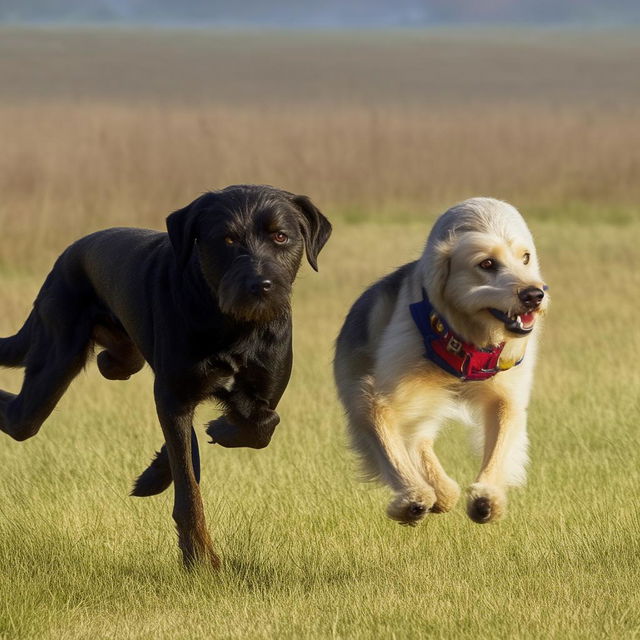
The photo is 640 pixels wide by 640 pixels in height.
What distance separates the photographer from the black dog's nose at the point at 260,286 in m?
5.25

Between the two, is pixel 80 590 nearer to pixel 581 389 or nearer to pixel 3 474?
pixel 3 474

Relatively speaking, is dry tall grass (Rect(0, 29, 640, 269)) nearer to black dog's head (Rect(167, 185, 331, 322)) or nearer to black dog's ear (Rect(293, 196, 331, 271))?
black dog's ear (Rect(293, 196, 331, 271))

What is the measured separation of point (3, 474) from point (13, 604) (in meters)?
2.52

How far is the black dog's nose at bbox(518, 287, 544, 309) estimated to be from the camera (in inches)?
204

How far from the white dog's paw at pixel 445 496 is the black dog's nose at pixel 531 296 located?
3.33ft

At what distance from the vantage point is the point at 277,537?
6371 millimetres

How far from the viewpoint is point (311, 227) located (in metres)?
5.80

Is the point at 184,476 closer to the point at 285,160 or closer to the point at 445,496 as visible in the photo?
the point at 445,496

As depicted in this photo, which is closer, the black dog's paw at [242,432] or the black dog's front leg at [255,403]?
the black dog's front leg at [255,403]

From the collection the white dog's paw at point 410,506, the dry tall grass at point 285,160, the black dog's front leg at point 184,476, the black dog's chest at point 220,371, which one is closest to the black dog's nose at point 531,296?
the white dog's paw at point 410,506

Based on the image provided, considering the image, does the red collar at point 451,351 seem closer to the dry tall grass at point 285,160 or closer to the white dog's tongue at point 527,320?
the white dog's tongue at point 527,320

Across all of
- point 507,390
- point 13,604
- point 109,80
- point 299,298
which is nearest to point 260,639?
point 13,604

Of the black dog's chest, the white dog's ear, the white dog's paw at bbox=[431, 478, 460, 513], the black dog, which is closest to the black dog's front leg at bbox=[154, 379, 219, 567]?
the black dog

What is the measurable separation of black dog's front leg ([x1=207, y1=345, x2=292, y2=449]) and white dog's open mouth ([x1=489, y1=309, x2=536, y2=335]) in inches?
39.2
